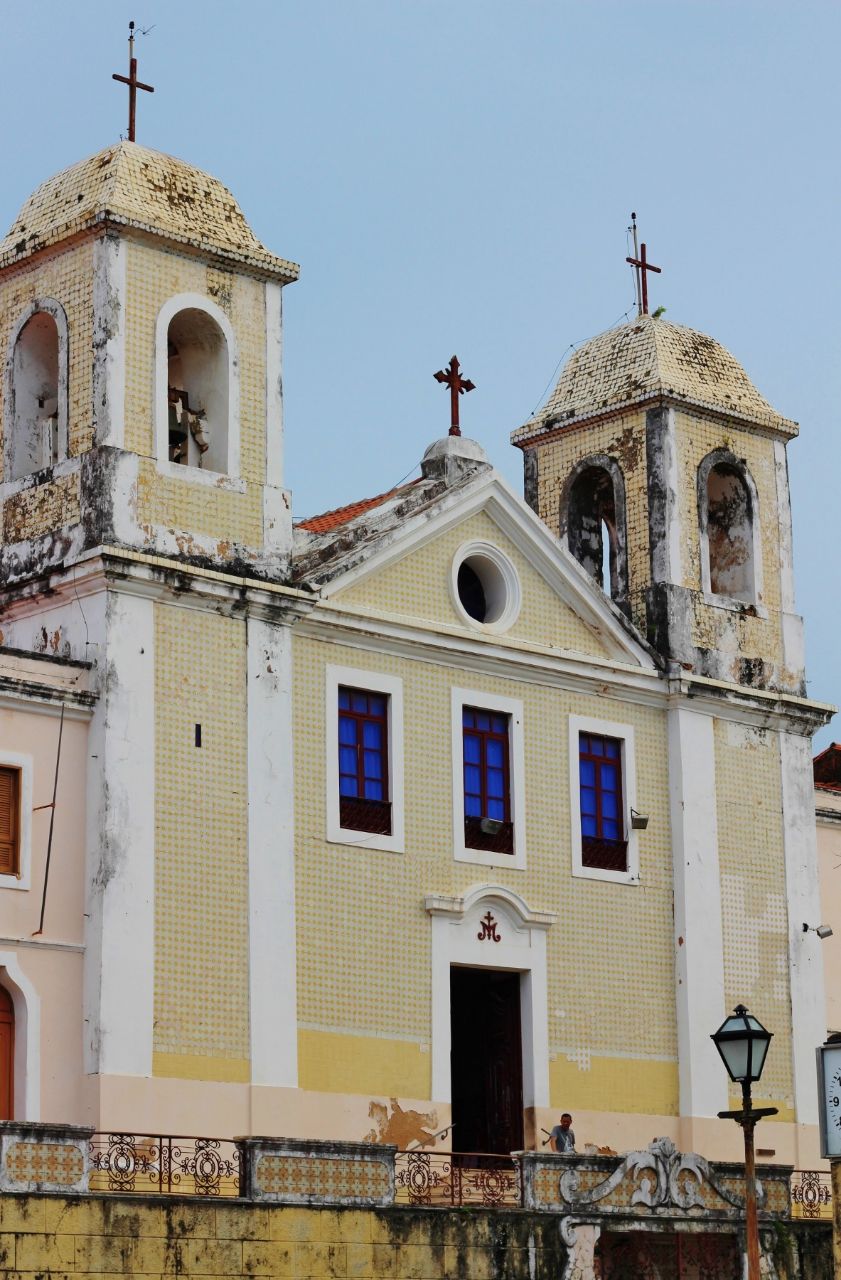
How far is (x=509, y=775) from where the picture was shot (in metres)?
29.4

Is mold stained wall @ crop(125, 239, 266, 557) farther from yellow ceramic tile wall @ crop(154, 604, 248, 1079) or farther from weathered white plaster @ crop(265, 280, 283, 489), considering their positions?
yellow ceramic tile wall @ crop(154, 604, 248, 1079)

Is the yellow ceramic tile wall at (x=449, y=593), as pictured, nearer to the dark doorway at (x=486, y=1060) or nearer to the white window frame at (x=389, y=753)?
the white window frame at (x=389, y=753)

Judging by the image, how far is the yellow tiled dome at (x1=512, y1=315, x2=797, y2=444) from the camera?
32625mm

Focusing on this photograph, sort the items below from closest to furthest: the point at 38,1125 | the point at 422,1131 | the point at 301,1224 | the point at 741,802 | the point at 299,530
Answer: the point at 38,1125 < the point at 301,1224 < the point at 422,1131 < the point at 299,530 < the point at 741,802

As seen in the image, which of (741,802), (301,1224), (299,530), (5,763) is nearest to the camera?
(301,1224)

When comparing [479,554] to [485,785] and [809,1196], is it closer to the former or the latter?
[485,785]

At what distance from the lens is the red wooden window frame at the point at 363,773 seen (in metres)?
27.7

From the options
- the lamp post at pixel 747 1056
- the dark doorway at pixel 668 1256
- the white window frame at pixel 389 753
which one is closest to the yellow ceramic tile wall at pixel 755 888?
the dark doorway at pixel 668 1256

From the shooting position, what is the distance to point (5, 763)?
25000 mm

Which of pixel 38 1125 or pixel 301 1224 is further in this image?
pixel 301 1224

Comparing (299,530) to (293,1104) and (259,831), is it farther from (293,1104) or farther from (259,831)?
(293,1104)

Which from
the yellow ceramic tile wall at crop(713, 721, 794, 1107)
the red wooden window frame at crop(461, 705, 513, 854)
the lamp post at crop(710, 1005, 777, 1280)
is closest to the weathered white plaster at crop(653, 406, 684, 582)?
the yellow ceramic tile wall at crop(713, 721, 794, 1107)

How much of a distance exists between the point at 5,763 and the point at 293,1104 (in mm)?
4656

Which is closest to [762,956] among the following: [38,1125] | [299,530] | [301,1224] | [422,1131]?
[422,1131]
